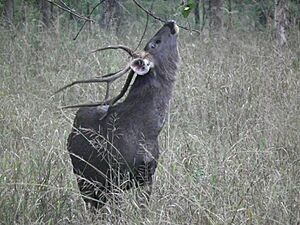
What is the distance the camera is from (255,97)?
24.4 ft

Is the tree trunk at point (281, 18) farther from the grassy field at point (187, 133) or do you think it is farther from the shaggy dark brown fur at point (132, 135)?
the shaggy dark brown fur at point (132, 135)

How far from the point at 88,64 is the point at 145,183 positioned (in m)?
4.70

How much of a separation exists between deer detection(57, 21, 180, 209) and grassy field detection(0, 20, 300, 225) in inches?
4.3

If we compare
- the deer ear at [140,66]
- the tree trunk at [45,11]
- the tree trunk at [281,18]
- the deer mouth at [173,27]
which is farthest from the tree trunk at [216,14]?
the deer ear at [140,66]

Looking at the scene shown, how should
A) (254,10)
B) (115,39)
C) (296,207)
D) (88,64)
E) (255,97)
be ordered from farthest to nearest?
1. (254,10)
2. (115,39)
3. (88,64)
4. (255,97)
5. (296,207)

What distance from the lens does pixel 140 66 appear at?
4.41 metres

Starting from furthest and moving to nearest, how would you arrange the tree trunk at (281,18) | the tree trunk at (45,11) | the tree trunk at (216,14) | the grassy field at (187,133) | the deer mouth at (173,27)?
the tree trunk at (45,11)
the tree trunk at (216,14)
the tree trunk at (281,18)
the deer mouth at (173,27)
the grassy field at (187,133)

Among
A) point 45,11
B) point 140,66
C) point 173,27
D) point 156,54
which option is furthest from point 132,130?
point 45,11

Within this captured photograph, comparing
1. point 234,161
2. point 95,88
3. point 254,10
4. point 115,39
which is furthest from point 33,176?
point 254,10

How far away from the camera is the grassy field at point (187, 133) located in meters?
4.36

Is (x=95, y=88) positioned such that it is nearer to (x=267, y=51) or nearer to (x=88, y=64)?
(x=88, y=64)

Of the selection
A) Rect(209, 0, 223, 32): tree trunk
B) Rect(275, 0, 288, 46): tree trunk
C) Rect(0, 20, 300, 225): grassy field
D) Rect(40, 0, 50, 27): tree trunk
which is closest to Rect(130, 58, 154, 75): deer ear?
Rect(0, 20, 300, 225): grassy field

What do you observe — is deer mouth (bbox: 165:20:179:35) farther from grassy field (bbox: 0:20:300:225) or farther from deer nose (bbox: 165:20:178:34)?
grassy field (bbox: 0:20:300:225)

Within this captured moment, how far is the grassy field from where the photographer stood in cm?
436
